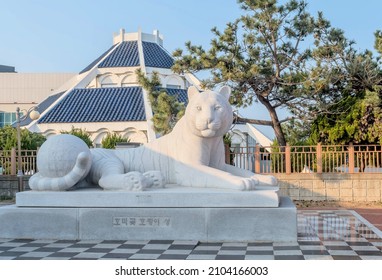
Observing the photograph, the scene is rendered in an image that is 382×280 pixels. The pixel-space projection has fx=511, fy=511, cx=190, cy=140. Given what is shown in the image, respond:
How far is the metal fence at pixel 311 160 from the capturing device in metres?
15.0

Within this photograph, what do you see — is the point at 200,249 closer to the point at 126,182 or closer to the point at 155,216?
the point at 155,216

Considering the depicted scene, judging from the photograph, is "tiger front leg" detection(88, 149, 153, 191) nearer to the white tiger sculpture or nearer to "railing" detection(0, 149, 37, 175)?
the white tiger sculpture

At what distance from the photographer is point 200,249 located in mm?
6020

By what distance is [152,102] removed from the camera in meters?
17.0

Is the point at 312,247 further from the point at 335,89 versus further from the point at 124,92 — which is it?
the point at 124,92

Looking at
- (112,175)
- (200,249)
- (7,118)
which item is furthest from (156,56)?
(200,249)

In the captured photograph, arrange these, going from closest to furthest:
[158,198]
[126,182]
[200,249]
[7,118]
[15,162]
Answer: [200,249] → [158,198] → [126,182] → [15,162] → [7,118]

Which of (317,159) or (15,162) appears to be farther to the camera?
(15,162)

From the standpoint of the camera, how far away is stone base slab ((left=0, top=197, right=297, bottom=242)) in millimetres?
6395

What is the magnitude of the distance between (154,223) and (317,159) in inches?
370

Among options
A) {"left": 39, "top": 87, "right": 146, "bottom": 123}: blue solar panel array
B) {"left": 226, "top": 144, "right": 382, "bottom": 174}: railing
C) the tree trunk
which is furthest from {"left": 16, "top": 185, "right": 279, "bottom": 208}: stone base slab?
{"left": 39, "top": 87, "right": 146, "bottom": 123}: blue solar panel array

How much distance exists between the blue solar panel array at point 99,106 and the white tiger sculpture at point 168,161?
20951mm

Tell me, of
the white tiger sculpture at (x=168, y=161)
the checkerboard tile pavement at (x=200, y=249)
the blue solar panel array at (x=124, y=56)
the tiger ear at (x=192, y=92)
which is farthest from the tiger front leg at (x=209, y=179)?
the blue solar panel array at (x=124, y=56)

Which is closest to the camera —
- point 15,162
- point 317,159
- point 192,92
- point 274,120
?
point 192,92
